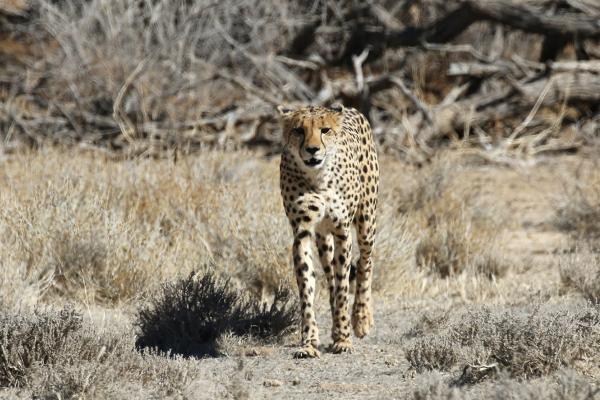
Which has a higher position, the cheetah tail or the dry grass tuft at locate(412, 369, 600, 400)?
the dry grass tuft at locate(412, 369, 600, 400)

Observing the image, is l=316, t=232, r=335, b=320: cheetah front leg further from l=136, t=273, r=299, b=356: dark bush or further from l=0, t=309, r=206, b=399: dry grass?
l=0, t=309, r=206, b=399: dry grass

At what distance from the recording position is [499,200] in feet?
36.1

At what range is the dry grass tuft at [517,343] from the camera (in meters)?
5.38

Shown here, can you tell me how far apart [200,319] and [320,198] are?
1075 millimetres

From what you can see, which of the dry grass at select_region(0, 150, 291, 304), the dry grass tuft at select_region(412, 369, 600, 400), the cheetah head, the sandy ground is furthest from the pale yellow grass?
the dry grass tuft at select_region(412, 369, 600, 400)

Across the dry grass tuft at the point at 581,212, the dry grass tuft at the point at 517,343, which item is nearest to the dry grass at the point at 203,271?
the dry grass tuft at the point at 517,343

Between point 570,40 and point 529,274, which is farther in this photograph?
point 570,40

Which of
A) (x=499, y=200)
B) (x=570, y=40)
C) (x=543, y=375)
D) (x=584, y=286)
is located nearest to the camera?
(x=543, y=375)

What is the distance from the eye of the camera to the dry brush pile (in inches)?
473

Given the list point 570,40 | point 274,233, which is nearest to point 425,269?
point 274,233

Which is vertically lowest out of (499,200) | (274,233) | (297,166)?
(499,200)

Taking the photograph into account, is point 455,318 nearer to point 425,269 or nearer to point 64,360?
point 425,269

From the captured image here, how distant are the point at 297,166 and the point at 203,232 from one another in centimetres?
219

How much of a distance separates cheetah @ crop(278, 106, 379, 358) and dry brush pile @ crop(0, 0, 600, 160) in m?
4.81
